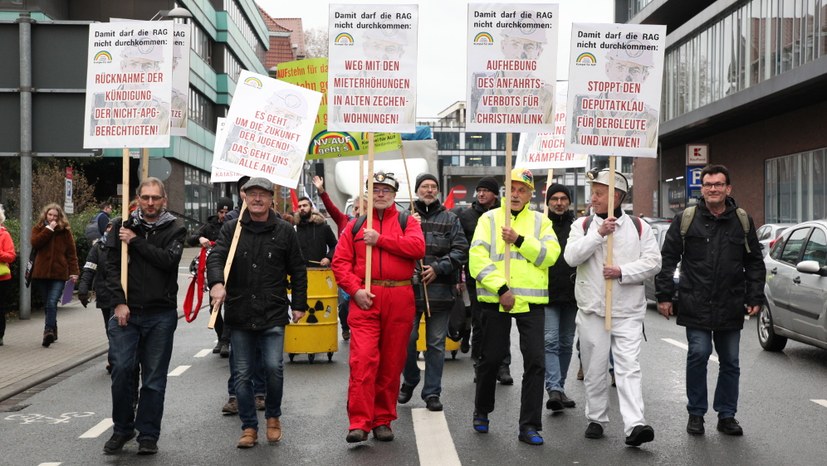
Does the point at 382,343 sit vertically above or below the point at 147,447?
above

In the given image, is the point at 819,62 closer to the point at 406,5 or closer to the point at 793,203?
the point at 793,203

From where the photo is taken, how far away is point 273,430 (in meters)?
7.43

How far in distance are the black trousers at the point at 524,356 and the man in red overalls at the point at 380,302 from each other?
0.57 m

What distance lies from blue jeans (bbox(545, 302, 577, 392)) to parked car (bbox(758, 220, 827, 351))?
3.53 m

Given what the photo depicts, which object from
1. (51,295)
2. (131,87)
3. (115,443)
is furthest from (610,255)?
(51,295)

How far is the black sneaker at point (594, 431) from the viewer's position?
7480 millimetres

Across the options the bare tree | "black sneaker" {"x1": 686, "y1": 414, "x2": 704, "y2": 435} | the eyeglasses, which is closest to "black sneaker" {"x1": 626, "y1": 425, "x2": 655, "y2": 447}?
"black sneaker" {"x1": 686, "y1": 414, "x2": 704, "y2": 435}

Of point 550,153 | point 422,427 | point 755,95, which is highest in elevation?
point 755,95

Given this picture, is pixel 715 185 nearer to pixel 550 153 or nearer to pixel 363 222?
pixel 363 222

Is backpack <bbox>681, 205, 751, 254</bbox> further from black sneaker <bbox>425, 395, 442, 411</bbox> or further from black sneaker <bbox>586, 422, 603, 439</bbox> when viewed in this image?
black sneaker <bbox>425, 395, 442, 411</bbox>

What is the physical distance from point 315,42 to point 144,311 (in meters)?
75.6

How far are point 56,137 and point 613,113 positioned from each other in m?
10.8

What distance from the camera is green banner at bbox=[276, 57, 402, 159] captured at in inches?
565

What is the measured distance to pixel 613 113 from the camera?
801cm
